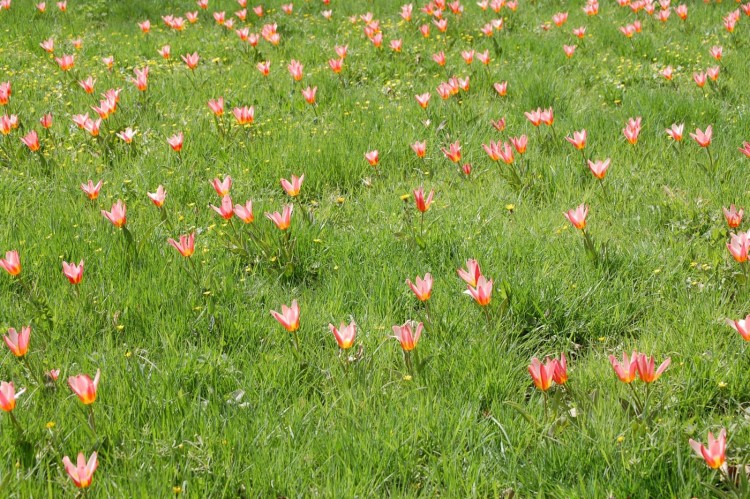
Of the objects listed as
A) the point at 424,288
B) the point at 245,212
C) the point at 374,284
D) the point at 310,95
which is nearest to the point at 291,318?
the point at 424,288

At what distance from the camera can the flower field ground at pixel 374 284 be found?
2.28 m

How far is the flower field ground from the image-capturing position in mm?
2275

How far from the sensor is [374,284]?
3.23 meters

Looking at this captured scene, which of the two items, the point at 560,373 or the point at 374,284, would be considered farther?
the point at 374,284

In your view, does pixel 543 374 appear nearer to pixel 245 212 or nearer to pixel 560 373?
pixel 560 373

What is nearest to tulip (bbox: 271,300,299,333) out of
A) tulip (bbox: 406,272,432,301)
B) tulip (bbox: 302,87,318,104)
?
tulip (bbox: 406,272,432,301)

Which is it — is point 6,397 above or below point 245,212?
above

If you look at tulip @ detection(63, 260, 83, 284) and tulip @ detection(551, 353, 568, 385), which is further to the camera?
tulip @ detection(63, 260, 83, 284)

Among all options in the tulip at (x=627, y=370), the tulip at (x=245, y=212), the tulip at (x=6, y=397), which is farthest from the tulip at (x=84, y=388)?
the tulip at (x=627, y=370)

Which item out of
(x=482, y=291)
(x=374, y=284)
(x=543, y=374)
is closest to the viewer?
(x=543, y=374)

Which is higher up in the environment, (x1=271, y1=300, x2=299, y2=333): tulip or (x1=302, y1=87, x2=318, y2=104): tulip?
(x1=271, y1=300, x2=299, y2=333): tulip

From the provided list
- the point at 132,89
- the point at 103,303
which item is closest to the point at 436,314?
the point at 103,303

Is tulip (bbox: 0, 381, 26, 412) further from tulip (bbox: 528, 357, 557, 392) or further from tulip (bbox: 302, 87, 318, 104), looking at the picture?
tulip (bbox: 302, 87, 318, 104)

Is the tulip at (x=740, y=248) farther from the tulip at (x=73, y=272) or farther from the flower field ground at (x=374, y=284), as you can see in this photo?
the tulip at (x=73, y=272)
